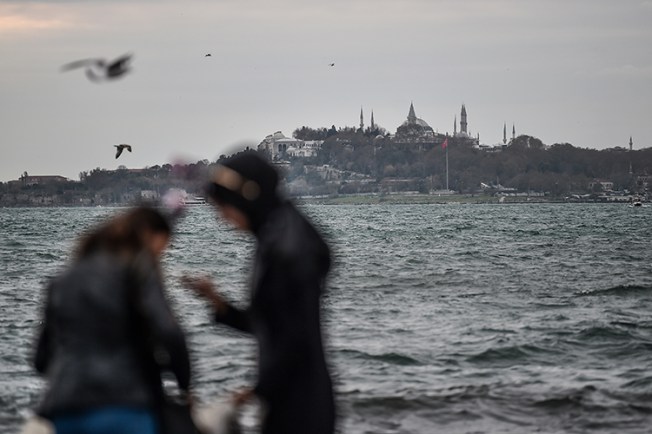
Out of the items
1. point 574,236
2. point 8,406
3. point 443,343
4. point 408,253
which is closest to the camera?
point 8,406

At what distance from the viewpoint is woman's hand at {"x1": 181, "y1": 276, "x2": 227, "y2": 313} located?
4715 mm

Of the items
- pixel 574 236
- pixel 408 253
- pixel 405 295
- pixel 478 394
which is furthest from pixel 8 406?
pixel 574 236

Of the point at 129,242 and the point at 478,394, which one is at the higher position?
the point at 129,242

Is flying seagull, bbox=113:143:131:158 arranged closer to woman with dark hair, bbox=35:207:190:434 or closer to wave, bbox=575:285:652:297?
woman with dark hair, bbox=35:207:190:434

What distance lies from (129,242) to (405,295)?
21018mm

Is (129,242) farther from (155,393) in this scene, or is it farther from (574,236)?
(574,236)

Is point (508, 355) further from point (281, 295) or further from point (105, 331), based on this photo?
point (105, 331)

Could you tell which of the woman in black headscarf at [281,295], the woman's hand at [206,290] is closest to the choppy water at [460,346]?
the woman's hand at [206,290]

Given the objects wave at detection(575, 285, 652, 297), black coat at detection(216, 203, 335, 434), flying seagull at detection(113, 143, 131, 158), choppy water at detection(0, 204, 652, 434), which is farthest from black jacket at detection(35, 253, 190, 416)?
wave at detection(575, 285, 652, 297)

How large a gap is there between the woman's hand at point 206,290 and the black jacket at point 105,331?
375 millimetres

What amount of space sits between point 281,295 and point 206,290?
45cm

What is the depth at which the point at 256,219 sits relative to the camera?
4.50 metres

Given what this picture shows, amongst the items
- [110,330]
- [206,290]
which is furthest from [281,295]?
[110,330]

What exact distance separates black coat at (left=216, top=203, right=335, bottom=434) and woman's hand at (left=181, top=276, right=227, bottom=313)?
0.21 m
